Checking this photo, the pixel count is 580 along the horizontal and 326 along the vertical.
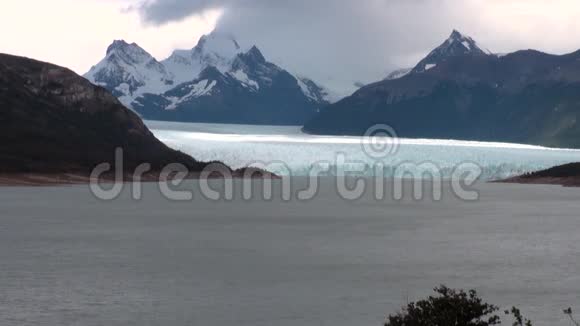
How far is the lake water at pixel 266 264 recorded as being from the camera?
41688mm

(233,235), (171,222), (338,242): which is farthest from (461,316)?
(171,222)

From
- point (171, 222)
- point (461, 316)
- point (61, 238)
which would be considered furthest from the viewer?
point (171, 222)

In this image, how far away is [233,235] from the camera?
79938 mm

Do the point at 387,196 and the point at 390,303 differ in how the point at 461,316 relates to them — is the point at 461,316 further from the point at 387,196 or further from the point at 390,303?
the point at 387,196

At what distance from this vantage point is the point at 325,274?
2126 inches

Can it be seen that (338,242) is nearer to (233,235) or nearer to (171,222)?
(233,235)

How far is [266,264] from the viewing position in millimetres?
58688

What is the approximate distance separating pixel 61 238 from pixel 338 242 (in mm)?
19742

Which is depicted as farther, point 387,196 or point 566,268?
point 387,196

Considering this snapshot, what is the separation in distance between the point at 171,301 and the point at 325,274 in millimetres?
12359

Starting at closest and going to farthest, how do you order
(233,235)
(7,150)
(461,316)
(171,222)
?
(461,316)
(233,235)
(171,222)
(7,150)

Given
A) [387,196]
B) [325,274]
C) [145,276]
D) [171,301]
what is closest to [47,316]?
[171,301]

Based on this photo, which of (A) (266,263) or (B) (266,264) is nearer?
(B) (266,264)

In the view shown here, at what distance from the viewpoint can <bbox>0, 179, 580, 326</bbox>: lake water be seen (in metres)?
41.7
